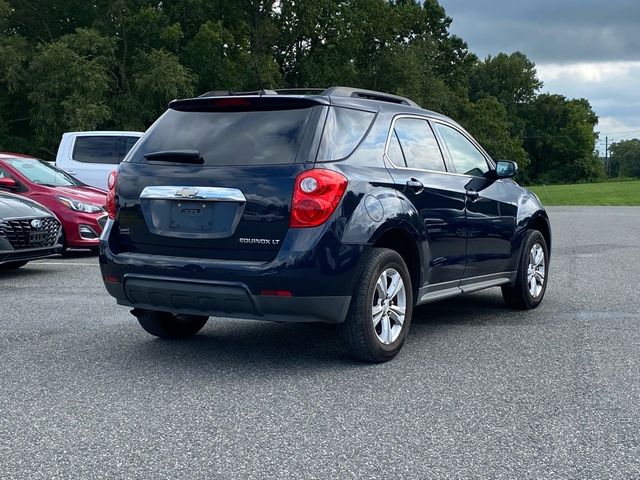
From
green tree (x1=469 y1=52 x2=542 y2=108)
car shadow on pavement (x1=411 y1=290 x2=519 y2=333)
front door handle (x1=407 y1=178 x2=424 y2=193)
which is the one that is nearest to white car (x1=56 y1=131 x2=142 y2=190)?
car shadow on pavement (x1=411 y1=290 x2=519 y2=333)

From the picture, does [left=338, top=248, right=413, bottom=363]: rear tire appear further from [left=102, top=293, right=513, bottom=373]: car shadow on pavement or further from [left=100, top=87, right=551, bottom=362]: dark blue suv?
[left=102, top=293, right=513, bottom=373]: car shadow on pavement

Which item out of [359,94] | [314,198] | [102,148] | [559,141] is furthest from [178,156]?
[559,141]

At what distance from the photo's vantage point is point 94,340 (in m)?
6.30

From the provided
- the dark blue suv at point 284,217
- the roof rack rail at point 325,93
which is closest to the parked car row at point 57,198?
the dark blue suv at point 284,217

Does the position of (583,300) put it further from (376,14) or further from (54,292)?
(376,14)

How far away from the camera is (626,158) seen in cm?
17100

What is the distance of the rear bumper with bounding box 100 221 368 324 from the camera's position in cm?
496

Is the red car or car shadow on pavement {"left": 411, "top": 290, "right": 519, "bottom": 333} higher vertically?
the red car

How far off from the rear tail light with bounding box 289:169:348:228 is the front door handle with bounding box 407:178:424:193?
0.90 meters

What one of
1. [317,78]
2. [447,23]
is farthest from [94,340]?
[447,23]

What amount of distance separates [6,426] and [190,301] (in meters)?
1.37

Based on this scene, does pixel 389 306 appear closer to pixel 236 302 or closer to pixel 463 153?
pixel 236 302

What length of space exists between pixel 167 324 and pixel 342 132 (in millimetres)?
2062

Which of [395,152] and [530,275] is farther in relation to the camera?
[530,275]
